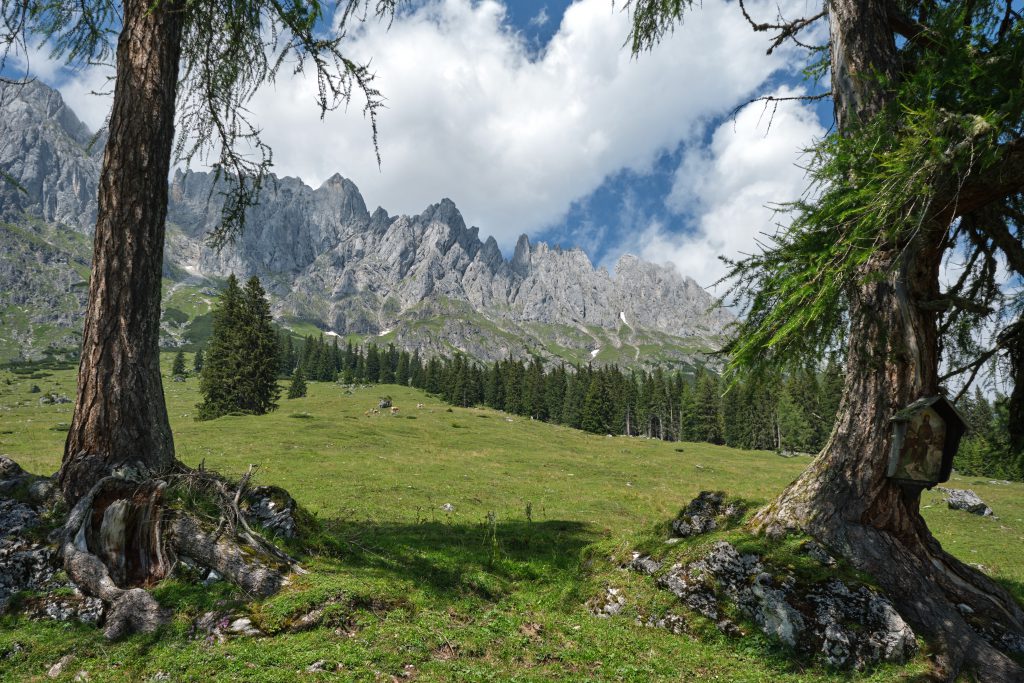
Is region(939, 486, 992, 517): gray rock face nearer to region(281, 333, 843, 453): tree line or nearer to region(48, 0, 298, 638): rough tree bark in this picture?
region(48, 0, 298, 638): rough tree bark

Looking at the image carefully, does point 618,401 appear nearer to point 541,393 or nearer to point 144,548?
point 541,393

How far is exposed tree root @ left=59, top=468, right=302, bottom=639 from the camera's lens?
569 cm

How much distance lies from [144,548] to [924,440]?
35.8ft

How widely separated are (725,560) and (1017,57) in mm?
7083

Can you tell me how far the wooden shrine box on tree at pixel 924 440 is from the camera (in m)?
6.70

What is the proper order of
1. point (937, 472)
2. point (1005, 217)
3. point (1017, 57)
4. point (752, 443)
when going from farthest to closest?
point (752, 443)
point (1005, 217)
point (937, 472)
point (1017, 57)

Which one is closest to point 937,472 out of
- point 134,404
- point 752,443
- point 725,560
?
point 725,560

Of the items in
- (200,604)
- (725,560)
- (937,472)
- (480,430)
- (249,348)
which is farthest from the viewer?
(480,430)

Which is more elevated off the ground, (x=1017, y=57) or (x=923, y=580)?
(x=1017, y=57)

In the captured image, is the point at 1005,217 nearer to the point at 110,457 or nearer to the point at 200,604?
the point at 200,604

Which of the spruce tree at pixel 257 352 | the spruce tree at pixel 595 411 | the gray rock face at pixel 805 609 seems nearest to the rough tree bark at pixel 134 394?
the gray rock face at pixel 805 609

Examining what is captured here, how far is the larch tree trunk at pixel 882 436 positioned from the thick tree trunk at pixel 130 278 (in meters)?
10.1

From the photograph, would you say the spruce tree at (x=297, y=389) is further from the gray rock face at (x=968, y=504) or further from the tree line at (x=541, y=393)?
the gray rock face at (x=968, y=504)

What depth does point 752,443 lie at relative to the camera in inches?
3733
